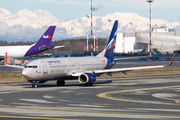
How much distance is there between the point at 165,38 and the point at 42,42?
113m

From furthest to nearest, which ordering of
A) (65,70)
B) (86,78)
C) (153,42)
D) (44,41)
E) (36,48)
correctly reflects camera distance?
1. (153,42)
2. (36,48)
3. (44,41)
4. (65,70)
5. (86,78)

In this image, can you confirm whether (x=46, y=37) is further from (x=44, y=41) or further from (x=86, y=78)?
(x=86, y=78)

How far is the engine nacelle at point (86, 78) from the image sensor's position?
128 feet

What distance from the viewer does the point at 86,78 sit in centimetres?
3912

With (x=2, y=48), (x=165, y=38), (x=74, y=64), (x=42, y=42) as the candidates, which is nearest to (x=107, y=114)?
(x=74, y=64)

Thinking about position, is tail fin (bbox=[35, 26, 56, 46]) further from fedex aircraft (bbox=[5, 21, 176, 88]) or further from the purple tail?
fedex aircraft (bbox=[5, 21, 176, 88])

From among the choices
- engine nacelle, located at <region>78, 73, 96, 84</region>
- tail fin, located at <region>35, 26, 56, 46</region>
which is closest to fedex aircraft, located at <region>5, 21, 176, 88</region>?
engine nacelle, located at <region>78, 73, 96, 84</region>

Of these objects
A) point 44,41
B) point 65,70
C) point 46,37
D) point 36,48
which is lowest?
point 65,70

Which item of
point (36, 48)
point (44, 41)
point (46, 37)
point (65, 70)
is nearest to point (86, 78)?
point (65, 70)

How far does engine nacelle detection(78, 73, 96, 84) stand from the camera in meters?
39.0

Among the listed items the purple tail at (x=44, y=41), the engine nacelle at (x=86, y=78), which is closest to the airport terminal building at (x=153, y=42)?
the purple tail at (x=44, y=41)

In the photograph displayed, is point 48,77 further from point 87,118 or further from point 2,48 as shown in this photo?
point 2,48

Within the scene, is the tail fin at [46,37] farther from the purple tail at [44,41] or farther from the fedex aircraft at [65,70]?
the fedex aircraft at [65,70]

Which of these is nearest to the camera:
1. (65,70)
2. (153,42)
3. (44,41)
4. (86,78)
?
(86,78)
